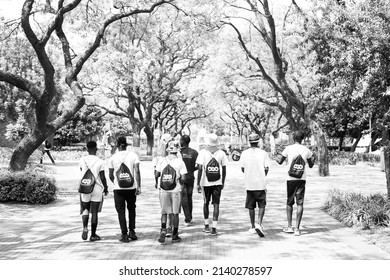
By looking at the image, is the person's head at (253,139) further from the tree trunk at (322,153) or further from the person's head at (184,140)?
the tree trunk at (322,153)

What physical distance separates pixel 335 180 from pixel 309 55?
26.8ft

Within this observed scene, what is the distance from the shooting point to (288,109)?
29.1 meters

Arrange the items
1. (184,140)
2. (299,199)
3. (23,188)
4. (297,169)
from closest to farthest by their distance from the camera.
Result: (297,169) → (299,199) → (184,140) → (23,188)

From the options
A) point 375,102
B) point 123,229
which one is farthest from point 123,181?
point 375,102

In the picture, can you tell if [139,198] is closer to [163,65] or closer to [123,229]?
[123,229]

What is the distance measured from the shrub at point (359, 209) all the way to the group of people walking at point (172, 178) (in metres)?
1.39

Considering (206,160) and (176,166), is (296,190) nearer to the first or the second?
(206,160)

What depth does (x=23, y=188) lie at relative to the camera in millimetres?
12203

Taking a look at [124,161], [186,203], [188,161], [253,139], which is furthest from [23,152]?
[253,139]

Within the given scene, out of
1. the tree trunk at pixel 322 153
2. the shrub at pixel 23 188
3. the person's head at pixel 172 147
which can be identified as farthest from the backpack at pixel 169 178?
the tree trunk at pixel 322 153

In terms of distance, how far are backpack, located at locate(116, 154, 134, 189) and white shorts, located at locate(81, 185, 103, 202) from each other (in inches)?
16.5

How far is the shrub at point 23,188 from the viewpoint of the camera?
12094mm

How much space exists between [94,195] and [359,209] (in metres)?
4.80

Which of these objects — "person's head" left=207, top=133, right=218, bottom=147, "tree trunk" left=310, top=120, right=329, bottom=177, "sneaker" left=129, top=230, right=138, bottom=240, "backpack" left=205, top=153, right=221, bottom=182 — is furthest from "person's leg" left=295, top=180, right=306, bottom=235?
"tree trunk" left=310, top=120, right=329, bottom=177
